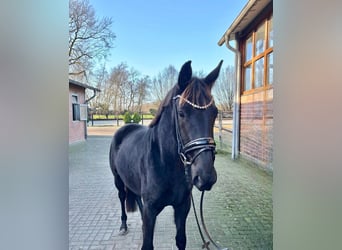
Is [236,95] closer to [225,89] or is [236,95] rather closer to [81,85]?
[225,89]

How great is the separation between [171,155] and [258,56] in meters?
0.76

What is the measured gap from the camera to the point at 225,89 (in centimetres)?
130

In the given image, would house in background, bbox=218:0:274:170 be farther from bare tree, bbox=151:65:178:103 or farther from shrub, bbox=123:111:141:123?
shrub, bbox=123:111:141:123

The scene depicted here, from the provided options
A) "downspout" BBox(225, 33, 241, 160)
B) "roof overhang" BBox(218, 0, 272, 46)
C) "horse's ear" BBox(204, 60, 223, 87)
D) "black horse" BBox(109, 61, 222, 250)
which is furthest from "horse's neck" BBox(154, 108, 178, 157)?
"roof overhang" BBox(218, 0, 272, 46)

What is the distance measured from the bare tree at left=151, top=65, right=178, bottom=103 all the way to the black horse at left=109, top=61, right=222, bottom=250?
0.07 meters

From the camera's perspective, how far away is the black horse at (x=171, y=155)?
3.38ft

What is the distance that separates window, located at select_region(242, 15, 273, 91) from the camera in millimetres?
1362

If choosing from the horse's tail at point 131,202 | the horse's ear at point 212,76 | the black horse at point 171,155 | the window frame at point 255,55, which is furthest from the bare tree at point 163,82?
the horse's tail at point 131,202

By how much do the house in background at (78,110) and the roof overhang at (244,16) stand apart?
0.77 meters

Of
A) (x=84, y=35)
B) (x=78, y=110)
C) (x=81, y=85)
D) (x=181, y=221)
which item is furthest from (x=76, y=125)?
(x=181, y=221)

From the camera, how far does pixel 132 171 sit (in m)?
1.38
